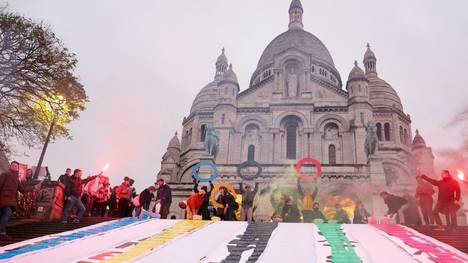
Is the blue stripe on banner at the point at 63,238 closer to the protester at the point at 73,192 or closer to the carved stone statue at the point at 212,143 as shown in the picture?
the protester at the point at 73,192

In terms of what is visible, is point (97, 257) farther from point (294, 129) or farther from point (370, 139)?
point (294, 129)

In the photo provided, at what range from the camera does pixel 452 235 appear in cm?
1032

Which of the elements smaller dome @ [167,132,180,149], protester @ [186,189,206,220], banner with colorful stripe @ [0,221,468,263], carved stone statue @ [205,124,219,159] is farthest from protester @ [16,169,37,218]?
smaller dome @ [167,132,180,149]

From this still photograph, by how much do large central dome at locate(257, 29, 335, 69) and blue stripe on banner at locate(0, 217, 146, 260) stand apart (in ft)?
113

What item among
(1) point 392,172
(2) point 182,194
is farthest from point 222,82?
(1) point 392,172

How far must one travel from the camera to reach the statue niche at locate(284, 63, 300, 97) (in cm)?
3266

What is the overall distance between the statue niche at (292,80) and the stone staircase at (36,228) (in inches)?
883

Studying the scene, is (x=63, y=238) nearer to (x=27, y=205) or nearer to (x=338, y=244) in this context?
(x=27, y=205)

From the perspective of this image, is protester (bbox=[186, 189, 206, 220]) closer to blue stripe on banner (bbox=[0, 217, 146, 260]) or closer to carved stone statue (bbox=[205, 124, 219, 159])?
blue stripe on banner (bbox=[0, 217, 146, 260])

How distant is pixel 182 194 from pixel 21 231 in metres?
21.0

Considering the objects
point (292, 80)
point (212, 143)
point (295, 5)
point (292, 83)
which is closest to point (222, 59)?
point (292, 80)

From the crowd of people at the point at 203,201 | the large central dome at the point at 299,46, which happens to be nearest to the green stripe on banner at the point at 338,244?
the crowd of people at the point at 203,201

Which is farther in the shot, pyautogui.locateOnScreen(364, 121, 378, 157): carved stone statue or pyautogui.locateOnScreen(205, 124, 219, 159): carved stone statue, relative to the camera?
pyautogui.locateOnScreen(205, 124, 219, 159): carved stone statue

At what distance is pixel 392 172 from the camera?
3488 cm
